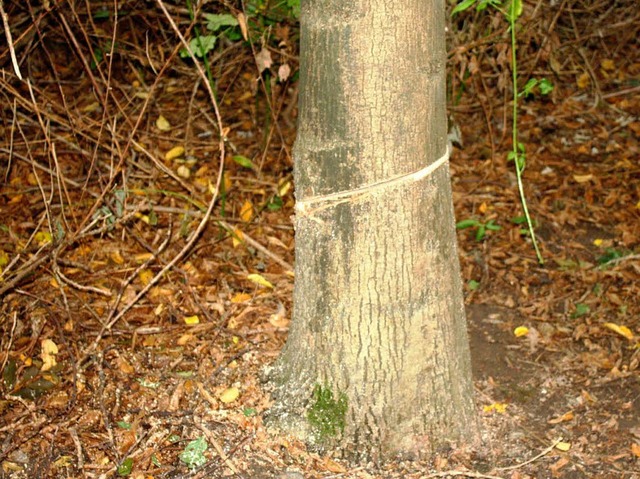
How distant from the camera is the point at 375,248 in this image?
8.71ft

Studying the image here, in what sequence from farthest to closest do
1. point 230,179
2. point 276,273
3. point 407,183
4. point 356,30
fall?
point 230,179 → point 276,273 → point 407,183 → point 356,30

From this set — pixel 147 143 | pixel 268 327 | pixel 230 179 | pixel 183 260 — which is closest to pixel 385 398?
pixel 268 327

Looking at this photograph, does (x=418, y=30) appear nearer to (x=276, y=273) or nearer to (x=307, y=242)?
(x=307, y=242)

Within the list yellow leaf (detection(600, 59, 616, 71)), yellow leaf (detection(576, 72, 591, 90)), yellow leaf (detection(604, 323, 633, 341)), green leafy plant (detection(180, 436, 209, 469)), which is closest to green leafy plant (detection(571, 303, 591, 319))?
yellow leaf (detection(604, 323, 633, 341))

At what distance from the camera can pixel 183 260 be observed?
4.01 m

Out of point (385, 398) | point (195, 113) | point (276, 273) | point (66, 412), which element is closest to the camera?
point (385, 398)

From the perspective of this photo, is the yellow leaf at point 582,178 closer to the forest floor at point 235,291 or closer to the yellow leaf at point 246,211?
the forest floor at point 235,291

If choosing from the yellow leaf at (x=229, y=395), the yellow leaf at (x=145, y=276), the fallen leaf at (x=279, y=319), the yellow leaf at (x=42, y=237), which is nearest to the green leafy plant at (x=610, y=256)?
the fallen leaf at (x=279, y=319)

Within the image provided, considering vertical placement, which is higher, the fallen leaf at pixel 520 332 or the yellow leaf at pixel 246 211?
the yellow leaf at pixel 246 211

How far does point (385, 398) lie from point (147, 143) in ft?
8.63

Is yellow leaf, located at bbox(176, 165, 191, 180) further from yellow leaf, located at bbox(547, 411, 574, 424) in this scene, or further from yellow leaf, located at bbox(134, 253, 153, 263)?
yellow leaf, located at bbox(547, 411, 574, 424)

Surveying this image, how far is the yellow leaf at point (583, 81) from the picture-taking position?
5816 millimetres

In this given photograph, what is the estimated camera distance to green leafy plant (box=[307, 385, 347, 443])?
9.45ft

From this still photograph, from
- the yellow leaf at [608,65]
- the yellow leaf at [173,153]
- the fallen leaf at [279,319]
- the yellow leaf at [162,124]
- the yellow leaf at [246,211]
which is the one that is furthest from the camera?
the yellow leaf at [608,65]
